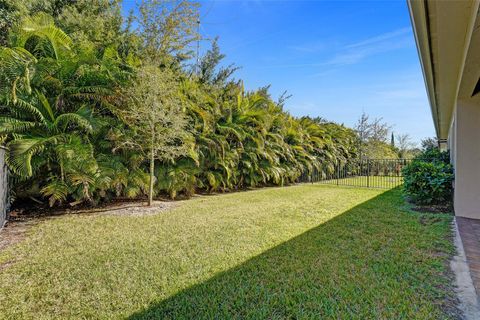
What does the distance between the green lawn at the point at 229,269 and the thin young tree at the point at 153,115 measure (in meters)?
1.83

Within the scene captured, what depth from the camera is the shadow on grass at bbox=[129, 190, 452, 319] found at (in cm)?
209

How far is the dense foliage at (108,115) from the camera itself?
16.4ft

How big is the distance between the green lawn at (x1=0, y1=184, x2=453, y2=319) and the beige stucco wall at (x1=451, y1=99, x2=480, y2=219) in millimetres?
636

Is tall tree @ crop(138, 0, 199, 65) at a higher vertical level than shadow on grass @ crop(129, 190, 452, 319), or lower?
higher

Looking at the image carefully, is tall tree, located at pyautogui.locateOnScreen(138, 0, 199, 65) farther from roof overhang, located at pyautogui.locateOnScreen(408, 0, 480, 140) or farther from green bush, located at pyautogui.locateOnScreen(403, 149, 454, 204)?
green bush, located at pyautogui.locateOnScreen(403, 149, 454, 204)

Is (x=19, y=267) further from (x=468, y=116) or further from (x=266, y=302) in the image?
(x=468, y=116)

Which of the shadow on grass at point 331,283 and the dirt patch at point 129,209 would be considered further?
the dirt patch at point 129,209

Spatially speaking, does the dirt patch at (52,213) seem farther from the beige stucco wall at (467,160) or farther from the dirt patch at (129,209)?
the beige stucco wall at (467,160)

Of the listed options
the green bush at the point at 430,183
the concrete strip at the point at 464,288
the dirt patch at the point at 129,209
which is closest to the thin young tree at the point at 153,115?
the dirt patch at the point at 129,209

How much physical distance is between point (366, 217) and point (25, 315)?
5297 mm

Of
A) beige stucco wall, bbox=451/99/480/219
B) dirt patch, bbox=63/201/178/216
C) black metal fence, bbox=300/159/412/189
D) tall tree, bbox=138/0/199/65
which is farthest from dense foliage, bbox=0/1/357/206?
beige stucco wall, bbox=451/99/480/219

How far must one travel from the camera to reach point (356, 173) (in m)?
15.3

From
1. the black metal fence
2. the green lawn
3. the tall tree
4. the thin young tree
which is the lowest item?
the green lawn

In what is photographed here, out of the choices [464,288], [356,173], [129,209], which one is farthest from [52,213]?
[356,173]
